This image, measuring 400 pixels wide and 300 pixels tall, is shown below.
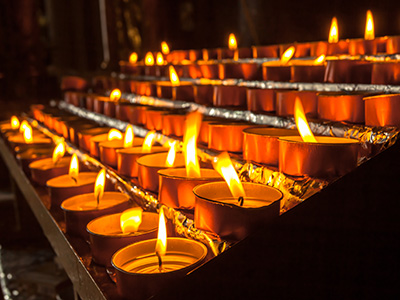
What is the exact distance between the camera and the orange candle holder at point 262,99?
5.28ft

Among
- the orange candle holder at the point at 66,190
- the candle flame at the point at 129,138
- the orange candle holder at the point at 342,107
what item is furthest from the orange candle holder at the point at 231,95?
the orange candle holder at the point at 66,190

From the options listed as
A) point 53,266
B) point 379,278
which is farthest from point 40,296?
point 379,278

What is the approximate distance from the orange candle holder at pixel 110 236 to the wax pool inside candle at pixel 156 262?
0.20 ft

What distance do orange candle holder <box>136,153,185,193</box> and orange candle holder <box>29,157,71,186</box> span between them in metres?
0.49

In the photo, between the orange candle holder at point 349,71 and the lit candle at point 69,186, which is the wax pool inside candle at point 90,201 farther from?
the orange candle holder at point 349,71

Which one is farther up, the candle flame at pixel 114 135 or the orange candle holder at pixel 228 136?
the orange candle holder at pixel 228 136

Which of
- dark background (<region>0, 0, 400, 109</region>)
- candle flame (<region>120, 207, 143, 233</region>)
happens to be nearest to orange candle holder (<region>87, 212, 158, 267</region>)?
candle flame (<region>120, 207, 143, 233</region>)

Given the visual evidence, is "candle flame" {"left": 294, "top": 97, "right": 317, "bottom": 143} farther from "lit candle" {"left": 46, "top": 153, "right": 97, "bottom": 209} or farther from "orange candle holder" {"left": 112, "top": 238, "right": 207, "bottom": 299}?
A: "lit candle" {"left": 46, "top": 153, "right": 97, "bottom": 209}

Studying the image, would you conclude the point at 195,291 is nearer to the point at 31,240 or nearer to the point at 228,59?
the point at 228,59

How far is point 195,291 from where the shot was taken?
77 cm

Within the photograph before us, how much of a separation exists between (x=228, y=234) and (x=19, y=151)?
161cm

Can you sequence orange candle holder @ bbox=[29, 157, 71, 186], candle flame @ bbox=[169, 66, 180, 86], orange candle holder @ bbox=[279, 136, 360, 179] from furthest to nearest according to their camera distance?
1. candle flame @ bbox=[169, 66, 180, 86]
2. orange candle holder @ bbox=[29, 157, 71, 186]
3. orange candle holder @ bbox=[279, 136, 360, 179]

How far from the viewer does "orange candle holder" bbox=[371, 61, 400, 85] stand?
1324 mm

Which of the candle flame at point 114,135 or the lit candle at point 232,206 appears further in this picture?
the candle flame at point 114,135
